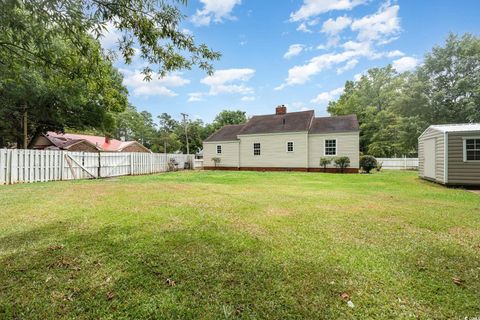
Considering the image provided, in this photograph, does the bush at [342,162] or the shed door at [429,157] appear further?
the bush at [342,162]

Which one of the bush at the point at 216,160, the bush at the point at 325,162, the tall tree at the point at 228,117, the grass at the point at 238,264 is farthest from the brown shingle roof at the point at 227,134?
the tall tree at the point at 228,117

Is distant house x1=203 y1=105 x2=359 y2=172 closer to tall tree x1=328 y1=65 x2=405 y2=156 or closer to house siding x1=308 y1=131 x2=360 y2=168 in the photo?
house siding x1=308 y1=131 x2=360 y2=168

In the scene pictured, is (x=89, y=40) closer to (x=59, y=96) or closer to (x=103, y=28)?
(x=103, y=28)

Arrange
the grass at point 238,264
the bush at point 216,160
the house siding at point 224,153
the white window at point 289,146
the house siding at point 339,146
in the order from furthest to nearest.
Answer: the bush at point 216,160 < the house siding at point 224,153 < the white window at point 289,146 < the house siding at point 339,146 < the grass at point 238,264

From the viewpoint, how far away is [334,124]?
64.7ft

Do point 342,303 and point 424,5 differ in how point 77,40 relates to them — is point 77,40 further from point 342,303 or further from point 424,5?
point 424,5

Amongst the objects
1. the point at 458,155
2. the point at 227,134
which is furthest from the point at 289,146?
the point at 458,155

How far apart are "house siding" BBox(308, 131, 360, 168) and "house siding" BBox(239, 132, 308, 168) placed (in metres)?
0.53

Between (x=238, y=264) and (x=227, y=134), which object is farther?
(x=227, y=134)

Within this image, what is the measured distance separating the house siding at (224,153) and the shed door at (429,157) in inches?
563

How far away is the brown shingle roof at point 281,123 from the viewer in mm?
20273

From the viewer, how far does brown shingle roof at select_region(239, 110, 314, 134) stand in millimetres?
20273

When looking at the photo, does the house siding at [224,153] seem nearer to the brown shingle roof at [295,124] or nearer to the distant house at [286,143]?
the distant house at [286,143]

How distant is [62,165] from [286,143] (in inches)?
626
